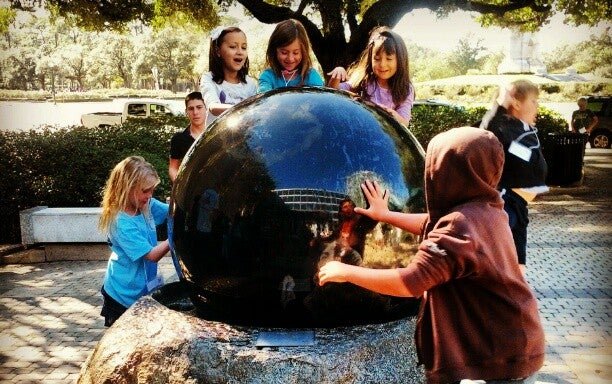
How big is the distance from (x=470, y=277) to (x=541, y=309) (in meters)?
4.42

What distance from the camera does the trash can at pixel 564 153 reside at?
45.4 feet

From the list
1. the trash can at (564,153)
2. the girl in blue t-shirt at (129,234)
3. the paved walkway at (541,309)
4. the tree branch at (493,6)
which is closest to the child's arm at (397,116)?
the girl in blue t-shirt at (129,234)

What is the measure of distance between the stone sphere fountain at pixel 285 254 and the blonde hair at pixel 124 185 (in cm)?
80

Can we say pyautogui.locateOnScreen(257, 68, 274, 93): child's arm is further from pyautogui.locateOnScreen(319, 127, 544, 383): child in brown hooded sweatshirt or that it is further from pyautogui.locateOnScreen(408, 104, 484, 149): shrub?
pyautogui.locateOnScreen(408, 104, 484, 149): shrub

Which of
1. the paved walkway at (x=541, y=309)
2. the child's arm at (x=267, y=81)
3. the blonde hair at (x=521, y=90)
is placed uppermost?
the child's arm at (x=267, y=81)

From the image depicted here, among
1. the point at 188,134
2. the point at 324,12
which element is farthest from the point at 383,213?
the point at 324,12

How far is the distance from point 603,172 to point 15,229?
1475 centimetres

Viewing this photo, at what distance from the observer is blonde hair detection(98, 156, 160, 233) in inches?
155

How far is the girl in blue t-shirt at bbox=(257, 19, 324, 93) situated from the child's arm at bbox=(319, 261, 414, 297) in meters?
1.77

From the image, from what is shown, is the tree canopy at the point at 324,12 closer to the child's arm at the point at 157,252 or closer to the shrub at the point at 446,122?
the shrub at the point at 446,122

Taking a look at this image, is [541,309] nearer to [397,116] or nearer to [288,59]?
[397,116]

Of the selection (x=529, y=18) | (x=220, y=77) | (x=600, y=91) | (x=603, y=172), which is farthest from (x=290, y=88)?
(x=600, y=91)

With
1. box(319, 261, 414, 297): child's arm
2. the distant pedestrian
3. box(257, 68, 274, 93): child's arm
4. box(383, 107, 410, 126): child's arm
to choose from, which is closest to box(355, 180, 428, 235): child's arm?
box(319, 261, 414, 297): child's arm

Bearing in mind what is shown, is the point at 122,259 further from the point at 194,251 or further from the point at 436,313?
the point at 436,313
